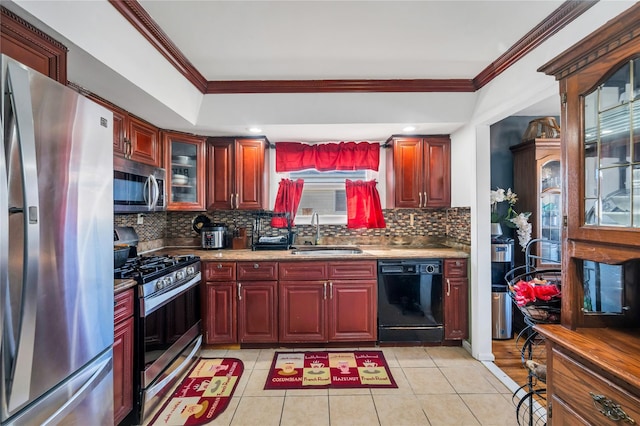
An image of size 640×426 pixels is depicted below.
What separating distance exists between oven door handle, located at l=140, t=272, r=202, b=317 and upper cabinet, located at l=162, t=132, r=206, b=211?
89 cm

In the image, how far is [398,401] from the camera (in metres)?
2.15

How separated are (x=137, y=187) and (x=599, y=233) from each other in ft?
9.37

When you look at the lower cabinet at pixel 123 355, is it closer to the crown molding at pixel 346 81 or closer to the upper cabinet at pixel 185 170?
the upper cabinet at pixel 185 170

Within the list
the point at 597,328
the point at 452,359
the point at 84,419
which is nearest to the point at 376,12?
the point at 597,328

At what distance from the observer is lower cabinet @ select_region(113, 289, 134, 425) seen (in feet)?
5.75

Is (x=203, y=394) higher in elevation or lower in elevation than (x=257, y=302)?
lower

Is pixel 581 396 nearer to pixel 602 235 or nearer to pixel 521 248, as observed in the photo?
pixel 602 235

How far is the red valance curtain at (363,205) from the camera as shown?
353 cm

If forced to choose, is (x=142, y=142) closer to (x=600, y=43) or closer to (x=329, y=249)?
(x=329, y=249)

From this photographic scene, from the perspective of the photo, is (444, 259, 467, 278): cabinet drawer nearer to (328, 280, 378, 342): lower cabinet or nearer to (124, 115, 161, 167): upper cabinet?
(328, 280, 378, 342): lower cabinet

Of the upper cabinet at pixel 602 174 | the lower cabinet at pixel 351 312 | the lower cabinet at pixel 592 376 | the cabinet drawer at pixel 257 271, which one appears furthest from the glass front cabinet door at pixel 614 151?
the cabinet drawer at pixel 257 271

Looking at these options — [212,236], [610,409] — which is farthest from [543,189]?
[212,236]

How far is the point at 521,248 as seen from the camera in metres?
3.35

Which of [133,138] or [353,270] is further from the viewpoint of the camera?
[353,270]
